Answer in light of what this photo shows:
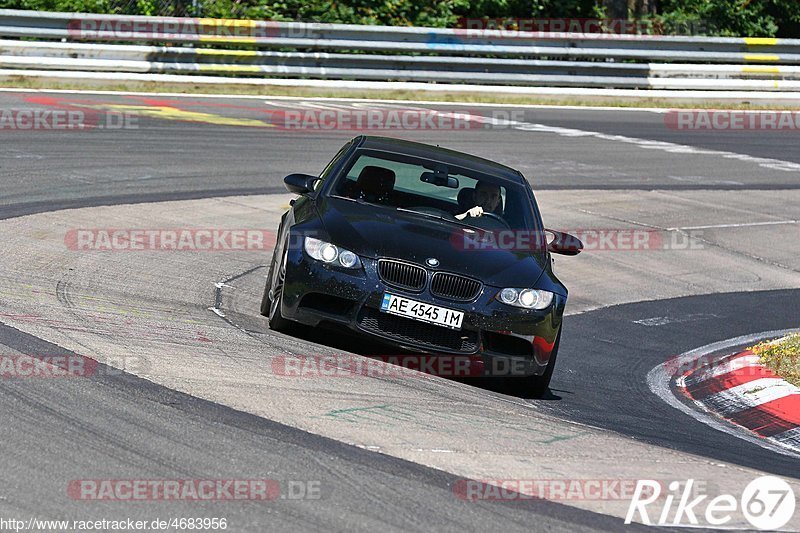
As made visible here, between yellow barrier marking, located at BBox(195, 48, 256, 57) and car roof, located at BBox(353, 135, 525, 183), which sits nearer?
car roof, located at BBox(353, 135, 525, 183)

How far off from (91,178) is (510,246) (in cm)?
711

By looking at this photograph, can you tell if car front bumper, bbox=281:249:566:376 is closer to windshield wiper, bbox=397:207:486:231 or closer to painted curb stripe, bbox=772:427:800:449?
windshield wiper, bbox=397:207:486:231

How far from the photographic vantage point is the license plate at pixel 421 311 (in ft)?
25.8

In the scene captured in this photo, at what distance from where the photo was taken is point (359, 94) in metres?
23.0

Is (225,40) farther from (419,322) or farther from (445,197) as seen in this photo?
(419,322)

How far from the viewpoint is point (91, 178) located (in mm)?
14430

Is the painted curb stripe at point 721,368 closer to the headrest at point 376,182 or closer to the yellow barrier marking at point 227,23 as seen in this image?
the headrest at point 376,182

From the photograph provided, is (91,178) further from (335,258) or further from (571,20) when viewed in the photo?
(571,20)

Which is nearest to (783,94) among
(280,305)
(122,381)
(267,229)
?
(267,229)

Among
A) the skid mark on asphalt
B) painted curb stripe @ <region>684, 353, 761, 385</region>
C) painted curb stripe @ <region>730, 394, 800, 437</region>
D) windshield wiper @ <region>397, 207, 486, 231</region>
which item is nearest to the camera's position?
the skid mark on asphalt

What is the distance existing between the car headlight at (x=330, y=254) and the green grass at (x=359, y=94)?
1347 cm

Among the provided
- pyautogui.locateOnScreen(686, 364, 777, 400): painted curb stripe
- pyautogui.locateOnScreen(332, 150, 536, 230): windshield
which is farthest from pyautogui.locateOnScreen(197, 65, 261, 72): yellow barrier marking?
pyautogui.locateOnScreen(686, 364, 777, 400): painted curb stripe

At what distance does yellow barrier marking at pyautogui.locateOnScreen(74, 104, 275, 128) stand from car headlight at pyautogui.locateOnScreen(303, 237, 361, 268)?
11142 millimetres

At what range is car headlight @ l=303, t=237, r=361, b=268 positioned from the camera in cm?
799
